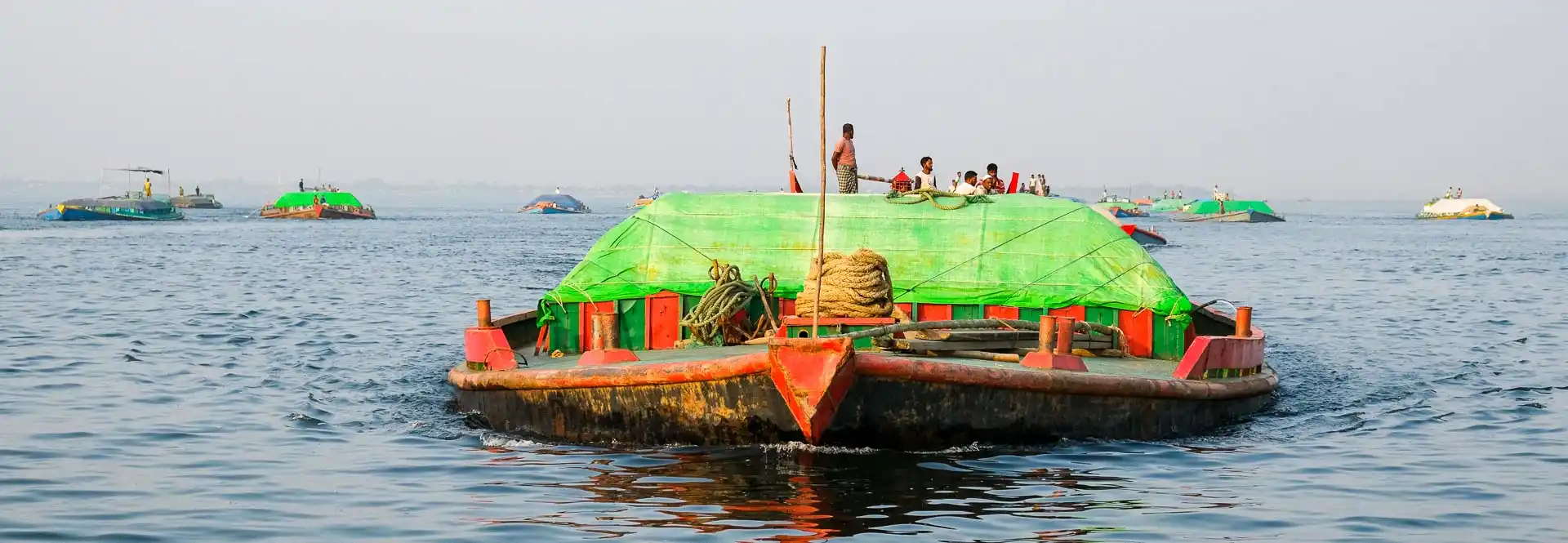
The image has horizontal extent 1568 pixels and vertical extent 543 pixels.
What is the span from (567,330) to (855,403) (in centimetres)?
→ 498

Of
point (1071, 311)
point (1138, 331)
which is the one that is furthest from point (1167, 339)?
point (1071, 311)

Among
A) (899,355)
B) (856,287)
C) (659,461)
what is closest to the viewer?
(659,461)

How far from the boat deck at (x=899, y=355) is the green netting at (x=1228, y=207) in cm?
9787

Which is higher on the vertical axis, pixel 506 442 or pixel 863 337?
pixel 863 337

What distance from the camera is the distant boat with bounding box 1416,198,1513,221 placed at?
114625 mm

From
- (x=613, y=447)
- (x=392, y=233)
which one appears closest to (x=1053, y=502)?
(x=613, y=447)

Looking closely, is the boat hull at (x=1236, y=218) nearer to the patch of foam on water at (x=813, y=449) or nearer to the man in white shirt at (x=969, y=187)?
the man in white shirt at (x=969, y=187)

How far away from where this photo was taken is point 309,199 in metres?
98.0

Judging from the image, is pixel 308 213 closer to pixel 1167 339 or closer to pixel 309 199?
pixel 309 199

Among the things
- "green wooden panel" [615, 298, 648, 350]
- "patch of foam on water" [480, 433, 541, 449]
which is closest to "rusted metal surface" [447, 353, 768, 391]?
"patch of foam on water" [480, 433, 541, 449]

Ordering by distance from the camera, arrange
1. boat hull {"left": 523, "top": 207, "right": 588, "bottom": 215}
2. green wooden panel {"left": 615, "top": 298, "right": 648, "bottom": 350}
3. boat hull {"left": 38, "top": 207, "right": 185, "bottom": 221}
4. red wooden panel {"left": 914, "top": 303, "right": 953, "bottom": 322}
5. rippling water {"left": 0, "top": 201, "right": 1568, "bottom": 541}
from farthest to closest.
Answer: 1. boat hull {"left": 523, "top": 207, "right": 588, "bottom": 215}
2. boat hull {"left": 38, "top": 207, "right": 185, "bottom": 221}
3. green wooden panel {"left": 615, "top": 298, "right": 648, "bottom": 350}
4. red wooden panel {"left": 914, "top": 303, "right": 953, "bottom": 322}
5. rippling water {"left": 0, "top": 201, "right": 1568, "bottom": 541}

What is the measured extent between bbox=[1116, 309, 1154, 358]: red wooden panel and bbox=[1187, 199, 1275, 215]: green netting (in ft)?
319

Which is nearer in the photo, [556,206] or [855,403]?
[855,403]

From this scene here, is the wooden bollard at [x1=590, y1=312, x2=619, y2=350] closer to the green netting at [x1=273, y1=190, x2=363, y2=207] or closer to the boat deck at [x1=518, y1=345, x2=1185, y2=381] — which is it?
the boat deck at [x1=518, y1=345, x2=1185, y2=381]
